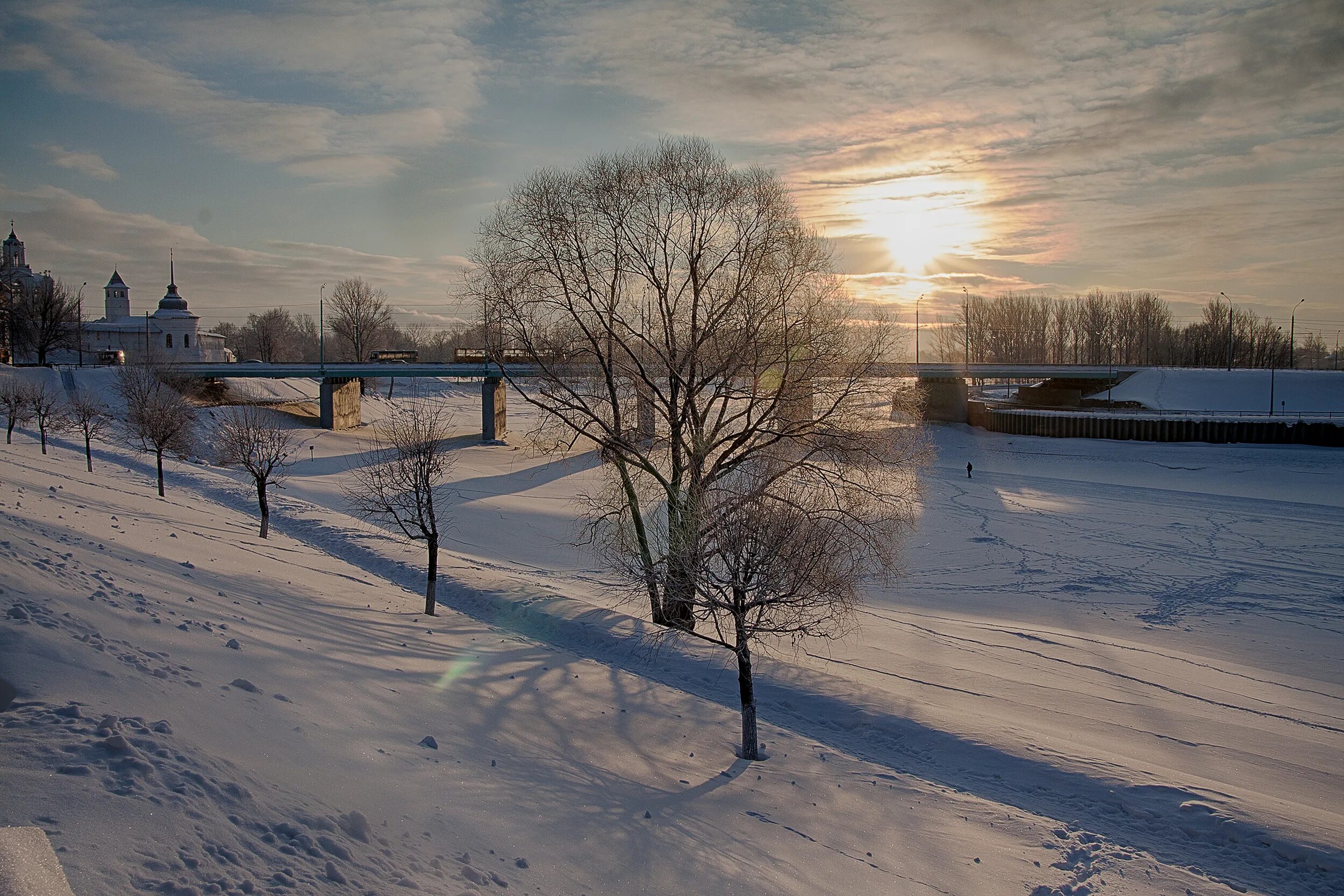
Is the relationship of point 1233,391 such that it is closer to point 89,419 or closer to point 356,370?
point 356,370

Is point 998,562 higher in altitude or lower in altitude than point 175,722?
lower

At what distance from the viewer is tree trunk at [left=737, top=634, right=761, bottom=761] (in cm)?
1216

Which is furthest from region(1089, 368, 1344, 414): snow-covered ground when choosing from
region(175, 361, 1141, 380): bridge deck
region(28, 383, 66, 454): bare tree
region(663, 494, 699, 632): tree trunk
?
region(28, 383, 66, 454): bare tree

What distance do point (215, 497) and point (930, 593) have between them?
2703 centimetres

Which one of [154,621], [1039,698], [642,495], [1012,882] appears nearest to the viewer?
[1012,882]

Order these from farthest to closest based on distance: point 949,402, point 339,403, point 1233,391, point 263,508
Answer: point 1233,391 < point 949,402 < point 339,403 < point 263,508

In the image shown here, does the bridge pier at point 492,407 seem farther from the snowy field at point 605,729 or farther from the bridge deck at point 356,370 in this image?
the snowy field at point 605,729

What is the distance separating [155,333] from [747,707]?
109 metres

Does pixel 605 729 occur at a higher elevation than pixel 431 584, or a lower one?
lower

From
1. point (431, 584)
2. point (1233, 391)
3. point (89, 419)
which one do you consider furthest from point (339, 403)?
point (1233, 391)

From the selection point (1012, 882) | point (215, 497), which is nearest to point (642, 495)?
point (1012, 882)

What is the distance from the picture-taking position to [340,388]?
219 feet

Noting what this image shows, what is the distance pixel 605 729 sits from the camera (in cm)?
1259

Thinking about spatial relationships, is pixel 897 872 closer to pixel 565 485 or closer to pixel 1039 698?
pixel 1039 698
